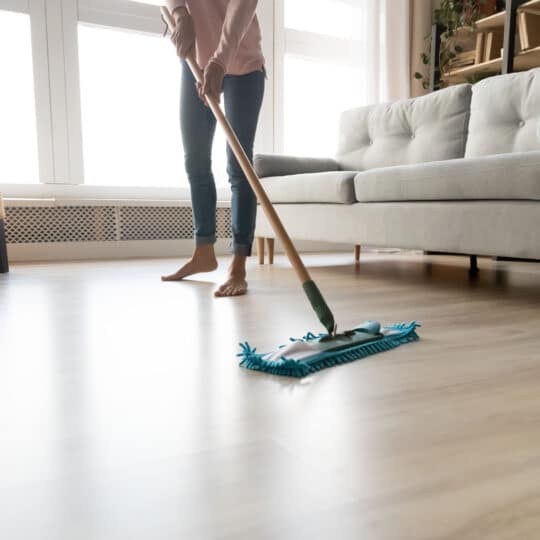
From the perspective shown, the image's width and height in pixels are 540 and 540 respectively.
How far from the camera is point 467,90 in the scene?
8.24 feet

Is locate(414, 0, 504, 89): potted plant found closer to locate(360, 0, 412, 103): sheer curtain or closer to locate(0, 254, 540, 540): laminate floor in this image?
locate(360, 0, 412, 103): sheer curtain

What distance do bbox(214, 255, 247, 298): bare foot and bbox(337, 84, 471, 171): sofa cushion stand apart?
1.20 m

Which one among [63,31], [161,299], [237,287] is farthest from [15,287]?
[63,31]

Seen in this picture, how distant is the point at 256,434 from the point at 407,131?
2.37 metres

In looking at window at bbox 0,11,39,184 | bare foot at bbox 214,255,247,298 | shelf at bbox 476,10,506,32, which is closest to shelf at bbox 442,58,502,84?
shelf at bbox 476,10,506,32

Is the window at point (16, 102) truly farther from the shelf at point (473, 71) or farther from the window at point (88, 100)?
the shelf at point (473, 71)

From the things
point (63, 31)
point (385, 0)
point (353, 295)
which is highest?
point (385, 0)

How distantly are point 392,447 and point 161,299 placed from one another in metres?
1.12

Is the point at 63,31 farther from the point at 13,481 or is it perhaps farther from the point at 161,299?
the point at 13,481

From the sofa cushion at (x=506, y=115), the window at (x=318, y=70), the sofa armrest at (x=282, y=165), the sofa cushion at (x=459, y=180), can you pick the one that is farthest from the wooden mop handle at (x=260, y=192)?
the window at (x=318, y=70)

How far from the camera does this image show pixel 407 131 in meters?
2.71

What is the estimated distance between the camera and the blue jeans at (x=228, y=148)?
175 cm

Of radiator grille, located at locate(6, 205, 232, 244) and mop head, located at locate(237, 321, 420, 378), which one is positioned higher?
radiator grille, located at locate(6, 205, 232, 244)

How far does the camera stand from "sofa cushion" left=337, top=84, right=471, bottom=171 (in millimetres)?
2504
